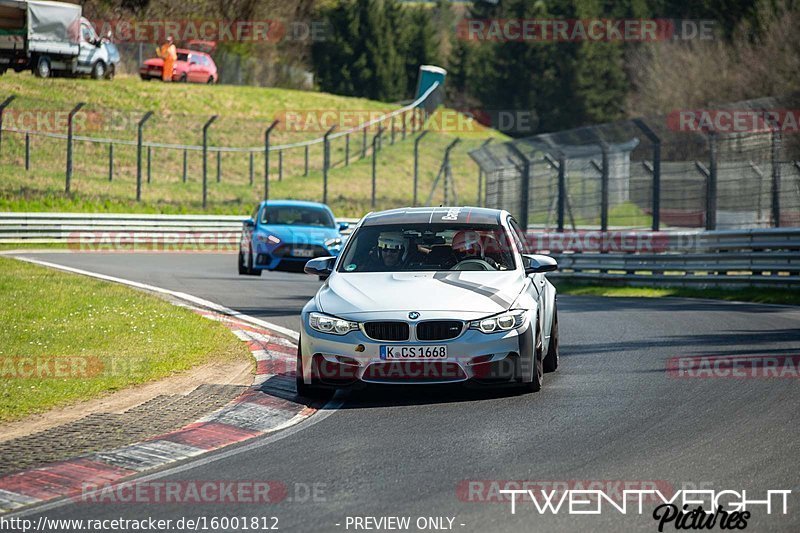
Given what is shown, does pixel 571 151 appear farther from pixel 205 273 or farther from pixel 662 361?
pixel 662 361

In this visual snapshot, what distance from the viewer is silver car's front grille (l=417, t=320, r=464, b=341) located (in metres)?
9.18

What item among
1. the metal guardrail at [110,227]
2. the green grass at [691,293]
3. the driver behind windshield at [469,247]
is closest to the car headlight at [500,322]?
the driver behind windshield at [469,247]

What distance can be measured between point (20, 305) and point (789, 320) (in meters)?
9.07

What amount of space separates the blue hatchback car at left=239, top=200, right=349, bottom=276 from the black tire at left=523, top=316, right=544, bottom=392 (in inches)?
486

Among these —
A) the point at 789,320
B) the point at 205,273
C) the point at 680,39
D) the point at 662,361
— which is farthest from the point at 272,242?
the point at 680,39

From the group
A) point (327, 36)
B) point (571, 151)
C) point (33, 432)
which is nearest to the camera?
point (33, 432)

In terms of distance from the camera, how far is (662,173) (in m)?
24.5

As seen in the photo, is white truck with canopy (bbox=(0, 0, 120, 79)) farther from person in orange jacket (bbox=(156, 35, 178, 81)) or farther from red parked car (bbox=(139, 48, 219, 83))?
person in orange jacket (bbox=(156, 35, 178, 81))

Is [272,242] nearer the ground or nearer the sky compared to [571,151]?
nearer the ground

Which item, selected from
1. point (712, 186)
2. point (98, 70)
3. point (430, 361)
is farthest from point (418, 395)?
point (98, 70)

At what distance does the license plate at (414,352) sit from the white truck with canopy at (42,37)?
37.5 metres

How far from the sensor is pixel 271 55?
7844 centimetres

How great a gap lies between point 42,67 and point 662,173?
29.0m

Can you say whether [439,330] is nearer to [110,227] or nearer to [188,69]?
[110,227]
